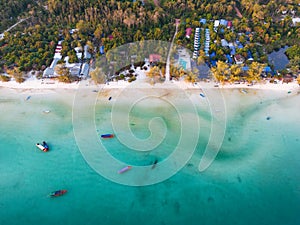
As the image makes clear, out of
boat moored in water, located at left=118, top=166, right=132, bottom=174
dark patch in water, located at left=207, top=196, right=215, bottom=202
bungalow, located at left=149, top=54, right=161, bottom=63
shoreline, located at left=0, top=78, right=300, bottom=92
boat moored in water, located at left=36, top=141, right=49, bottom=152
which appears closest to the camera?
dark patch in water, located at left=207, top=196, right=215, bottom=202

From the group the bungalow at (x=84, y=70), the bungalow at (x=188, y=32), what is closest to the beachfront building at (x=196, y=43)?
the bungalow at (x=188, y=32)

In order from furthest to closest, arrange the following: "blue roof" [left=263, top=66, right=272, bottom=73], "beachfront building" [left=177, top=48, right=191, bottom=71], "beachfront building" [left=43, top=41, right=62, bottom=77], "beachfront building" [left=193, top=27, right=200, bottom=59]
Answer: "beachfront building" [left=193, top=27, right=200, bottom=59], "beachfront building" [left=177, top=48, right=191, bottom=71], "blue roof" [left=263, top=66, right=272, bottom=73], "beachfront building" [left=43, top=41, right=62, bottom=77]

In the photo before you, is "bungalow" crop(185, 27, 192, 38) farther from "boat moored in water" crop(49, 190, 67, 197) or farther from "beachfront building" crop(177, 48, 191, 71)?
"boat moored in water" crop(49, 190, 67, 197)

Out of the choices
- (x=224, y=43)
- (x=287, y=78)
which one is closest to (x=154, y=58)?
(x=224, y=43)

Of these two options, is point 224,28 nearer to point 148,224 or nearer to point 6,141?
point 148,224

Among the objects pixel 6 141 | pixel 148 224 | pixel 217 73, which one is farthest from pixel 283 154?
pixel 6 141

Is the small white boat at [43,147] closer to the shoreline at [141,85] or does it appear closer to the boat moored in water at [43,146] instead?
the boat moored in water at [43,146]

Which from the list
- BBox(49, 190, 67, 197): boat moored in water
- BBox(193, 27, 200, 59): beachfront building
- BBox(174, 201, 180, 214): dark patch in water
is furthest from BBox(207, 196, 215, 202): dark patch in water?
BBox(193, 27, 200, 59): beachfront building
